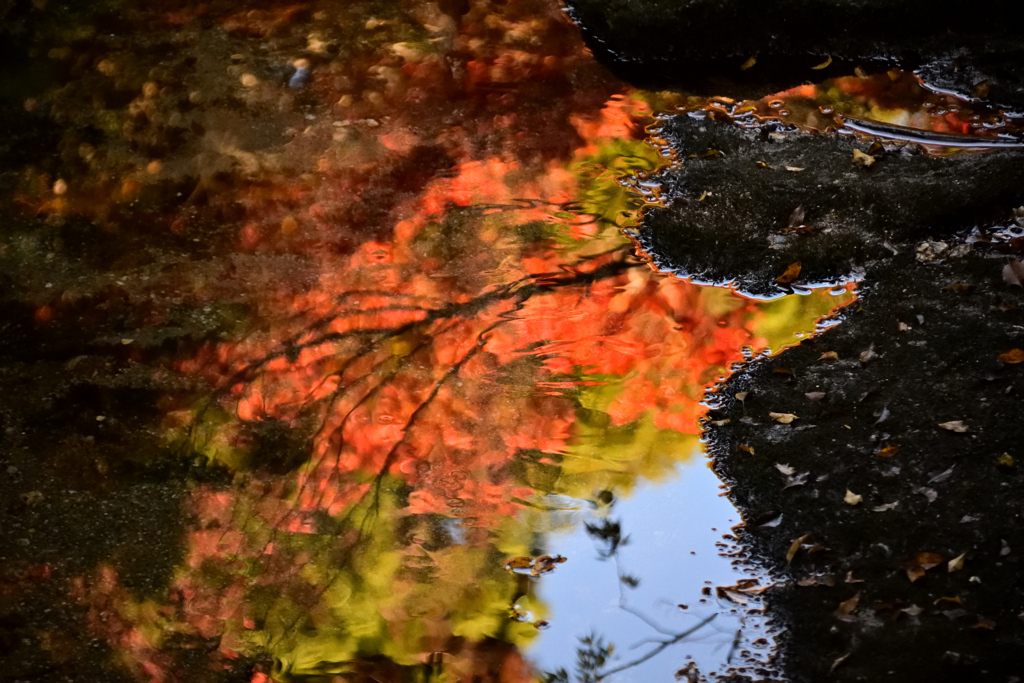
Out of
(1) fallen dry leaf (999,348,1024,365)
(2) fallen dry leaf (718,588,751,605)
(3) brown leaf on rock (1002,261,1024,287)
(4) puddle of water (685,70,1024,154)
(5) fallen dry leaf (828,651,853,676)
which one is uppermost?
(4) puddle of water (685,70,1024,154)

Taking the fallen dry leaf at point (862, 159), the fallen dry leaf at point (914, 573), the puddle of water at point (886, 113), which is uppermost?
the puddle of water at point (886, 113)

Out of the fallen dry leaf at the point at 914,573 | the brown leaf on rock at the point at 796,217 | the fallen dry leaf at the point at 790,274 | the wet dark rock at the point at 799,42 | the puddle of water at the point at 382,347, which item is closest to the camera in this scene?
the fallen dry leaf at the point at 914,573

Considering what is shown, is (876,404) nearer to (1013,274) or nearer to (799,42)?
(1013,274)

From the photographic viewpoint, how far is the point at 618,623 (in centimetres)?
302

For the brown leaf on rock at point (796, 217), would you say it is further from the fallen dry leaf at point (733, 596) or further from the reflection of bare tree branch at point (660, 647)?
the reflection of bare tree branch at point (660, 647)

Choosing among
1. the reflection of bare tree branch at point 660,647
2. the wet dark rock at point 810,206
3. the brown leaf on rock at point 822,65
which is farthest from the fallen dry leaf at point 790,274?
the brown leaf on rock at point 822,65

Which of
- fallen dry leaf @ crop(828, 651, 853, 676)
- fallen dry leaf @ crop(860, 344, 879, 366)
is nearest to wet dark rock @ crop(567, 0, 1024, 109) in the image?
fallen dry leaf @ crop(860, 344, 879, 366)

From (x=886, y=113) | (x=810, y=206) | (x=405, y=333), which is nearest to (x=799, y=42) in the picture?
(x=886, y=113)

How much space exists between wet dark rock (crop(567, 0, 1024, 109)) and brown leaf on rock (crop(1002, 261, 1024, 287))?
1758mm

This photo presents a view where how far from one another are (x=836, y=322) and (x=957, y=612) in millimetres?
1362

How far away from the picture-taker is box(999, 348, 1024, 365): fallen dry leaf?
3459 millimetres

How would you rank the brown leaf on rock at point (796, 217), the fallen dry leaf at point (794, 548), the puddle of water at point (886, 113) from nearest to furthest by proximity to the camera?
the fallen dry leaf at point (794, 548)
the brown leaf on rock at point (796, 217)
the puddle of water at point (886, 113)

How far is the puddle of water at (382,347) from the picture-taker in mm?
3143

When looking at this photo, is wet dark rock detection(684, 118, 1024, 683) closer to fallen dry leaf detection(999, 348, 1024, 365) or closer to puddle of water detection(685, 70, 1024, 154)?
fallen dry leaf detection(999, 348, 1024, 365)
